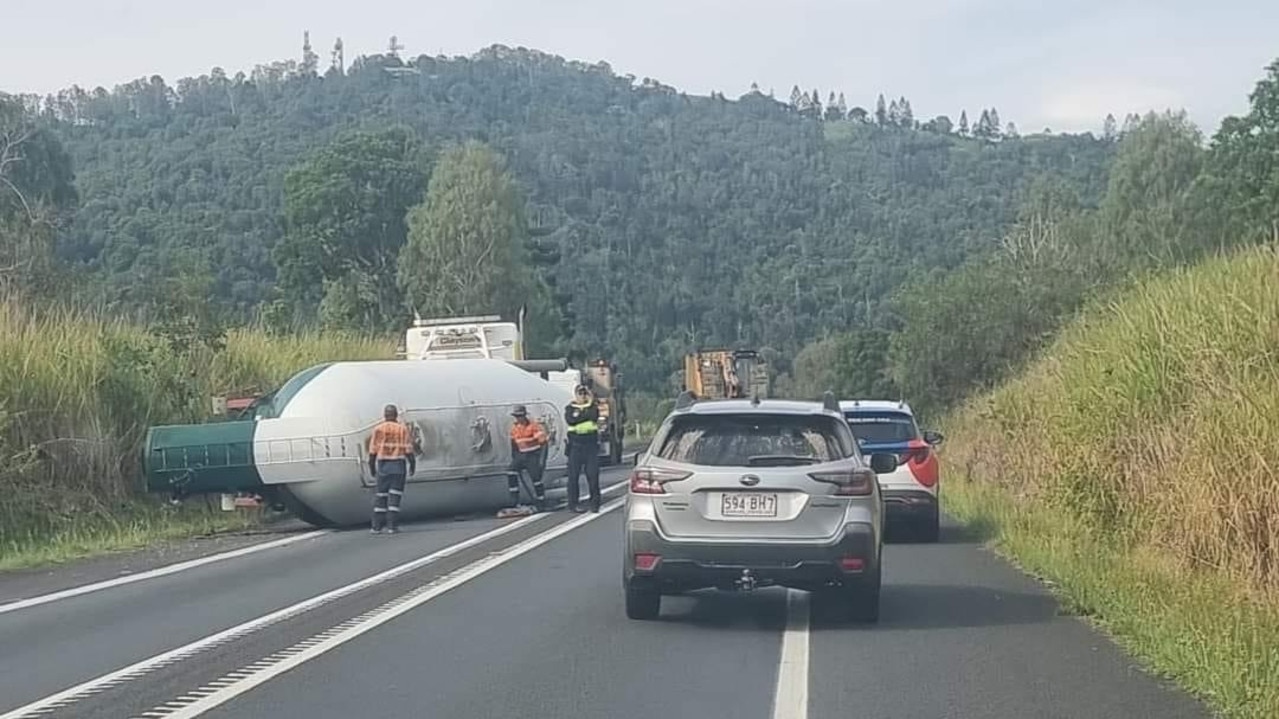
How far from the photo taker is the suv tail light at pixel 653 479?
1264cm

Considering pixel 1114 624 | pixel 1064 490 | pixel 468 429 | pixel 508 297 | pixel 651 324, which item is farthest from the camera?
pixel 651 324

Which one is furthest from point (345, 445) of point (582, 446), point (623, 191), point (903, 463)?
point (623, 191)

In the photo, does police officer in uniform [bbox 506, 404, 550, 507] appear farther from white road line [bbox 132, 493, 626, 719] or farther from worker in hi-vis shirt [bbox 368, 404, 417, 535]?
white road line [bbox 132, 493, 626, 719]

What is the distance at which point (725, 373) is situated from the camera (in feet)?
209

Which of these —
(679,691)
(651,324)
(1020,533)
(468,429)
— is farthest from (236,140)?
(679,691)

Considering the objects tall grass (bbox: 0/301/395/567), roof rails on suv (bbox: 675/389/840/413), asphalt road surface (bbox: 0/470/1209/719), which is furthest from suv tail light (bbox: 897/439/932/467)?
tall grass (bbox: 0/301/395/567)

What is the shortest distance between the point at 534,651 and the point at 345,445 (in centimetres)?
1261

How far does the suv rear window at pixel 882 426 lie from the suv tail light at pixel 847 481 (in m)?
8.17

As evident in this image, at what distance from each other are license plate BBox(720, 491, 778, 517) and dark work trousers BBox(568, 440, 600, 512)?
13.6m

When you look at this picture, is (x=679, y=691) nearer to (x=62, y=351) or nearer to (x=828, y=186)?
(x=62, y=351)

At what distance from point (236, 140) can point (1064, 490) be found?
109327 mm

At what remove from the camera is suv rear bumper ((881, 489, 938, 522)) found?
20.1 metres

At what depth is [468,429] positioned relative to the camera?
87.4ft

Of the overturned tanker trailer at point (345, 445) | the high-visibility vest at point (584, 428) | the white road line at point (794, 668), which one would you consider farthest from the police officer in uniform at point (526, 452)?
the white road line at point (794, 668)
